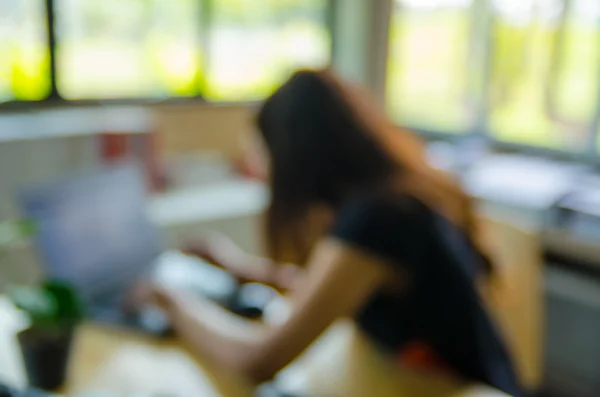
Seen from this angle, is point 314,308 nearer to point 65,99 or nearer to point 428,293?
point 428,293

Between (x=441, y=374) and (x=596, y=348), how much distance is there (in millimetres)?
1469

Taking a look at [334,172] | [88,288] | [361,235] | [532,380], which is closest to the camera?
Answer: [361,235]

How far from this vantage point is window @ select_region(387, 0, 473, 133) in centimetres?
331

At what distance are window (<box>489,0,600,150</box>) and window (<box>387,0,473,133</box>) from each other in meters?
0.19

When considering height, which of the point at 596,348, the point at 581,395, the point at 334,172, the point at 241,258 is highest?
the point at 334,172

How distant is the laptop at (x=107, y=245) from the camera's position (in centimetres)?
133

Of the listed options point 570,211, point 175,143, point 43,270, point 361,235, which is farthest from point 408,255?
point 175,143

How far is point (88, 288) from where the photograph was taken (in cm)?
140

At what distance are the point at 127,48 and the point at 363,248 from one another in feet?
7.39

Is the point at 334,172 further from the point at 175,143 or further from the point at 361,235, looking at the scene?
the point at 175,143

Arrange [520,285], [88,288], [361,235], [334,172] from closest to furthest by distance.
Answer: [361,235], [334,172], [88,288], [520,285]

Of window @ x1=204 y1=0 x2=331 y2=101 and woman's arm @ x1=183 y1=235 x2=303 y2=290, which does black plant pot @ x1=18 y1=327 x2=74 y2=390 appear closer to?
woman's arm @ x1=183 y1=235 x2=303 y2=290

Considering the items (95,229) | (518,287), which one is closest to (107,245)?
(95,229)

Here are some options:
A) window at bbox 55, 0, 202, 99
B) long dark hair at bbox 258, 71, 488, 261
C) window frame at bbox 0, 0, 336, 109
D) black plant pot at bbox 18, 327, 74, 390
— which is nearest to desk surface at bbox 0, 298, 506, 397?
black plant pot at bbox 18, 327, 74, 390
